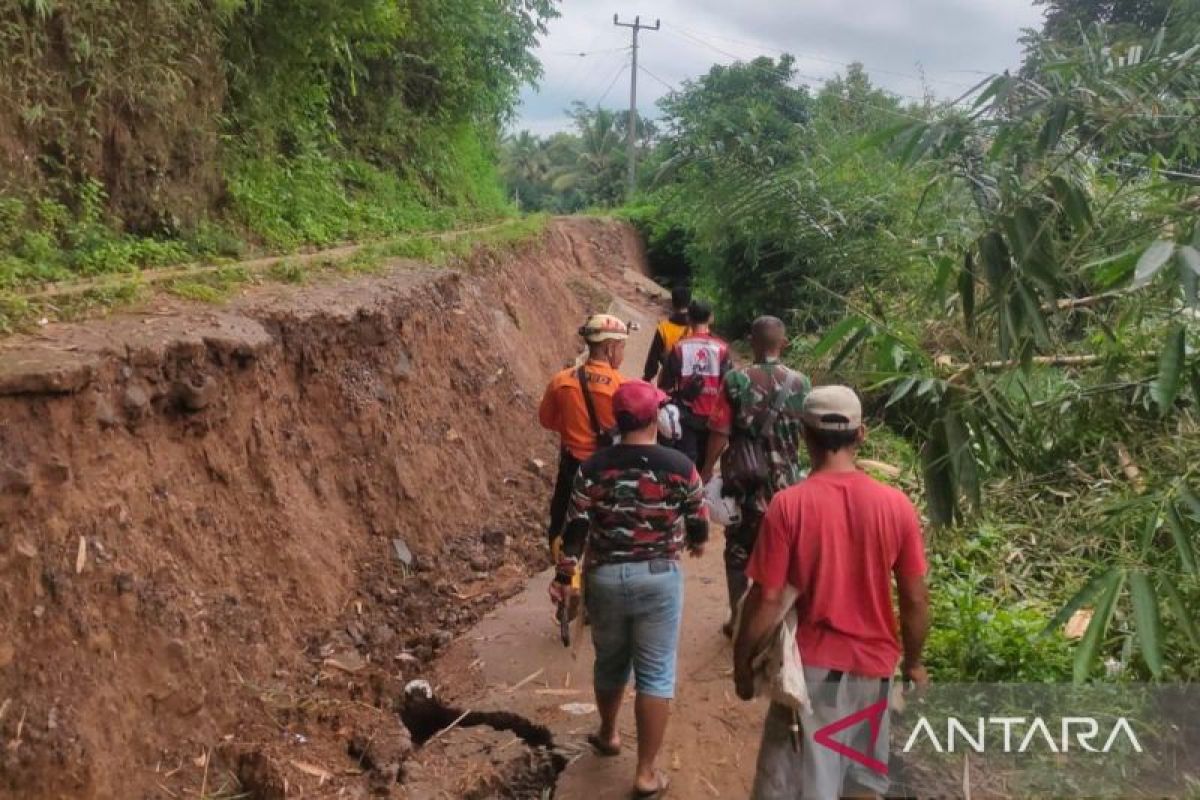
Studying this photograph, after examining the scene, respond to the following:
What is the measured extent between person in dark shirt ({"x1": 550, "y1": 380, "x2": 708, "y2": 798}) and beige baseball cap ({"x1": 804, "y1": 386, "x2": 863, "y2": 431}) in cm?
94

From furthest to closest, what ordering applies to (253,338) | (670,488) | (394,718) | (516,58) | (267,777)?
1. (516,58)
2. (253,338)
3. (394,718)
4. (267,777)
5. (670,488)

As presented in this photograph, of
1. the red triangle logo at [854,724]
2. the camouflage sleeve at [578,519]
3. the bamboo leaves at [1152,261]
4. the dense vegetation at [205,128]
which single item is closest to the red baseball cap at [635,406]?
the camouflage sleeve at [578,519]

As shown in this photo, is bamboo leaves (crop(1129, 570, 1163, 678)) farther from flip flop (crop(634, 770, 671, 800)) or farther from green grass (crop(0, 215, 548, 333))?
green grass (crop(0, 215, 548, 333))

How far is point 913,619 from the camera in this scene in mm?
2951

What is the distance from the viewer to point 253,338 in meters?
5.40

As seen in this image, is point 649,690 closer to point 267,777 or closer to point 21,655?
point 267,777

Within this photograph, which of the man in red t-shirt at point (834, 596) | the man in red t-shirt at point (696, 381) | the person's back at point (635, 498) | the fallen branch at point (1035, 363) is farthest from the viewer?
the man in red t-shirt at point (696, 381)

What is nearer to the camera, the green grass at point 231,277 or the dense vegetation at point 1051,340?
the dense vegetation at point 1051,340

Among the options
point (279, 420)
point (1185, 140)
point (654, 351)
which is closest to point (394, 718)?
point (279, 420)

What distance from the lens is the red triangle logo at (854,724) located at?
116 inches

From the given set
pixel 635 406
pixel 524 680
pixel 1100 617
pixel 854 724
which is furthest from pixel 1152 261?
pixel 524 680

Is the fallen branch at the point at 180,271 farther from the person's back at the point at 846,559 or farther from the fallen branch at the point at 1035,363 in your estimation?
the fallen branch at the point at 1035,363

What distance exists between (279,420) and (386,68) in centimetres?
858

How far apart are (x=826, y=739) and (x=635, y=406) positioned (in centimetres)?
148
